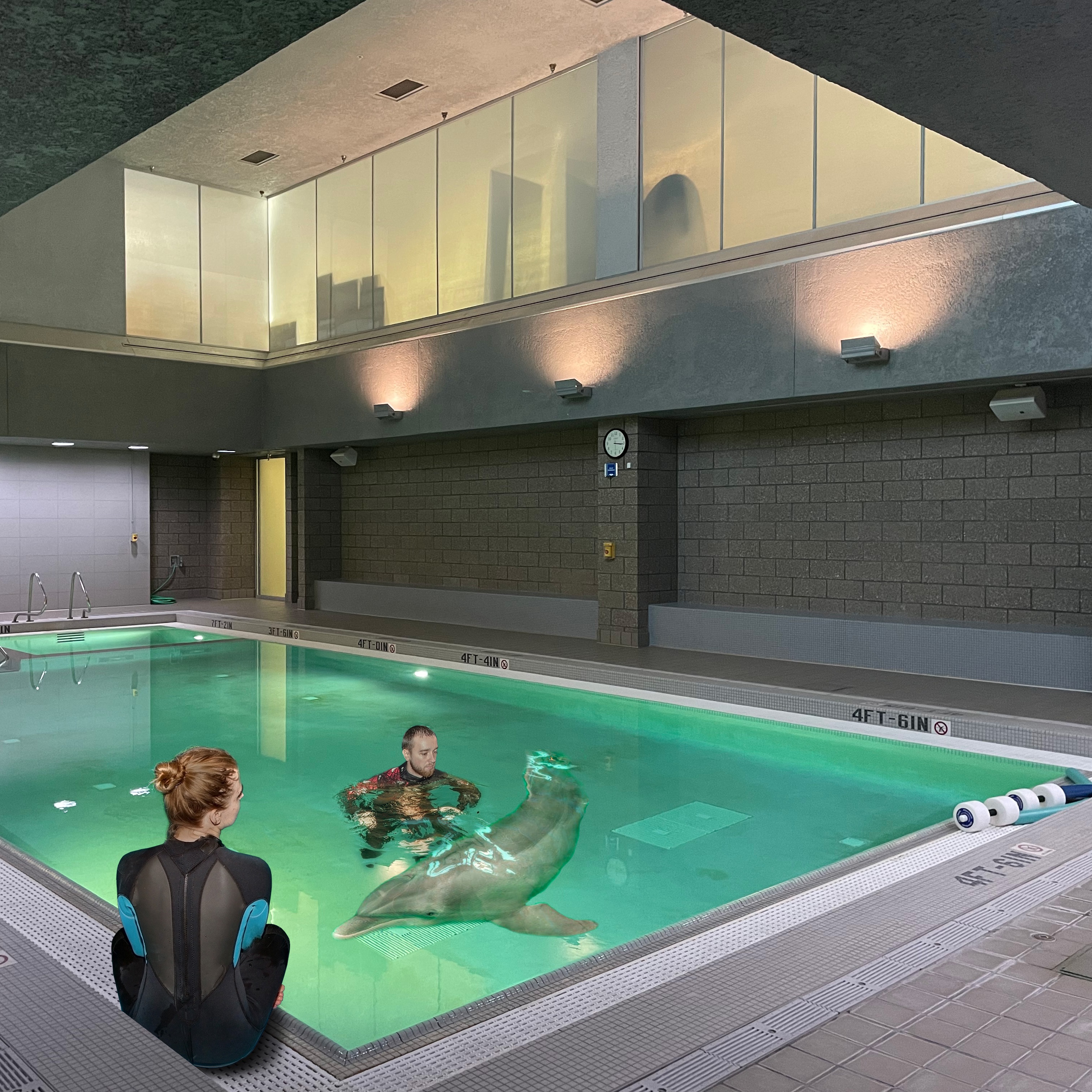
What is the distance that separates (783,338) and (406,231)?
230 inches

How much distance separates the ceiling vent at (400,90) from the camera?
33.6ft

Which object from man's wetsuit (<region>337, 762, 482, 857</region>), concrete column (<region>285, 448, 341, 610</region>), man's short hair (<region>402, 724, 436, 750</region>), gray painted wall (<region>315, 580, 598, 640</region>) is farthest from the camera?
concrete column (<region>285, 448, 341, 610</region>)

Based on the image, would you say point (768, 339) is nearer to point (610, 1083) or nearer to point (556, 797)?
point (556, 797)

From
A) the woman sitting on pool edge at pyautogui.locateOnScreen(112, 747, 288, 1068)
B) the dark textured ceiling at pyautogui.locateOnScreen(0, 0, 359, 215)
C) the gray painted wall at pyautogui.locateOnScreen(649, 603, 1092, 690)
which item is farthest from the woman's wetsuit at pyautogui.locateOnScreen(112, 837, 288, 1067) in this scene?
the gray painted wall at pyautogui.locateOnScreen(649, 603, 1092, 690)

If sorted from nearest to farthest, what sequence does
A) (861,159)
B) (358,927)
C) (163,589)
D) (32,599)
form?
(358,927) < (861,159) < (32,599) < (163,589)

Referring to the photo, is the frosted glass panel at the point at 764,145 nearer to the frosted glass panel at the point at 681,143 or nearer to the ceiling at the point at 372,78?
the frosted glass panel at the point at 681,143

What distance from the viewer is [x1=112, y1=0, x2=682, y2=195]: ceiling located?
28.6 ft

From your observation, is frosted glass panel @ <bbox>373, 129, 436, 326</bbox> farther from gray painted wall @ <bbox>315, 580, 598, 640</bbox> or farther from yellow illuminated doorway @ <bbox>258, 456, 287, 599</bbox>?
yellow illuminated doorway @ <bbox>258, 456, 287, 599</bbox>

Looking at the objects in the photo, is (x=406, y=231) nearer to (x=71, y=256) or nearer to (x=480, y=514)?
(x=480, y=514)

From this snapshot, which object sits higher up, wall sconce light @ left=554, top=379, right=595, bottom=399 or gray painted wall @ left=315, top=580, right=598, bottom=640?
wall sconce light @ left=554, top=379, right=595, bottom=399

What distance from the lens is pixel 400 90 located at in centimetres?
1045

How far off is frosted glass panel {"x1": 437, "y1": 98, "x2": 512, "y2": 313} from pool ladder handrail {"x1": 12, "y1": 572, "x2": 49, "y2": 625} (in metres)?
5.73

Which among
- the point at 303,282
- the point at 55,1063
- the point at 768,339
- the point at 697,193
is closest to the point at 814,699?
the point at 768,339

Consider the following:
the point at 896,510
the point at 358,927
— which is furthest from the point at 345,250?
the point at 358,927
